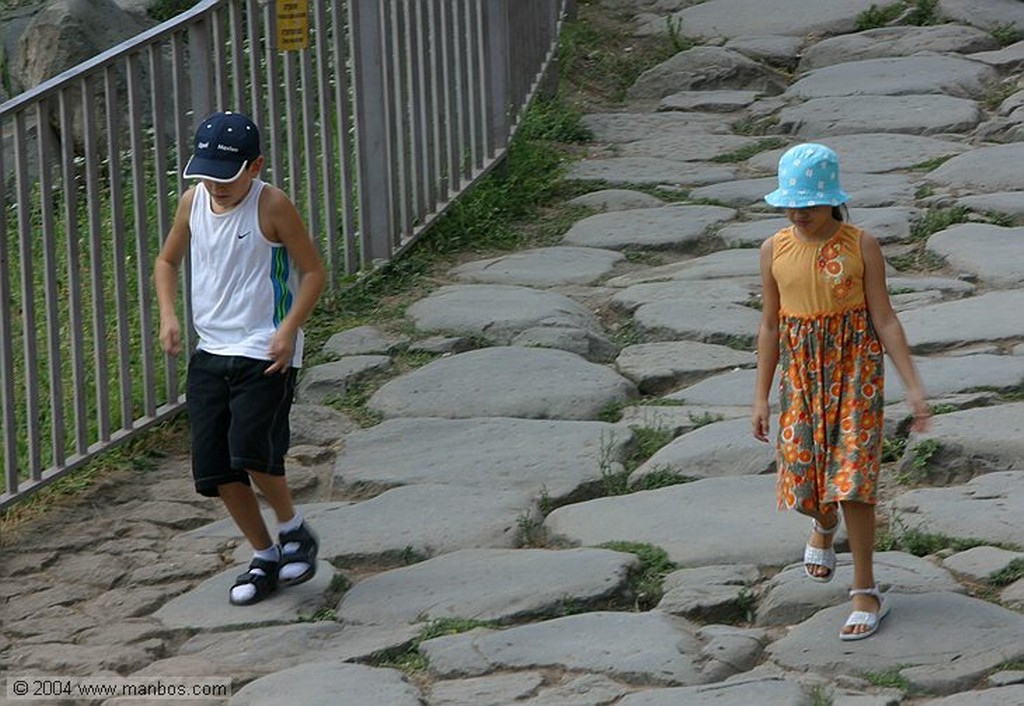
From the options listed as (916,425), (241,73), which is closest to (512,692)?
(916,425)

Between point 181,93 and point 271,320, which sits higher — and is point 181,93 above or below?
above

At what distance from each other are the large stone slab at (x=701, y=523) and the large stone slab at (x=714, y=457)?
97 mm

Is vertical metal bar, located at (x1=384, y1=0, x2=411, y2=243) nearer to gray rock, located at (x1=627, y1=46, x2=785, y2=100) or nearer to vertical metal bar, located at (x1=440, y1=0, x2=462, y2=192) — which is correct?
vertical metal bar, located at (x1=440, y1=0, x2=462, y2=192)

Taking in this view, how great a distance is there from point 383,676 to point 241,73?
8.80 ft

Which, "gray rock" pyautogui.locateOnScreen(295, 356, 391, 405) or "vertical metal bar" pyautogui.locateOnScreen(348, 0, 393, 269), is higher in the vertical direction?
"vertical metal bar" pyautogui.locateOnScreen(348, 0, 393, 269)

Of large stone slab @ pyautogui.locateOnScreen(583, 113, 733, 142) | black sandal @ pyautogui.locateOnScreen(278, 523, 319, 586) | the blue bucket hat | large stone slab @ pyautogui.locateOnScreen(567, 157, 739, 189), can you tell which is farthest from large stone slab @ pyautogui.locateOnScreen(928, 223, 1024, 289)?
black sandal @ pyautogui.locateOnScreen(278, 523, 319, 586)

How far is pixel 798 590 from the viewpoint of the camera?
4.29 m

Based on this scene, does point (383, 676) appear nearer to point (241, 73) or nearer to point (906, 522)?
point (906, 522)

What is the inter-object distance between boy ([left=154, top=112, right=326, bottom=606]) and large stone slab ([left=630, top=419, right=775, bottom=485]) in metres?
1.06

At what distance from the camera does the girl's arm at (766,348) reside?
423cm

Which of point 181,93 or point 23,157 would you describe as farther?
point 181,93

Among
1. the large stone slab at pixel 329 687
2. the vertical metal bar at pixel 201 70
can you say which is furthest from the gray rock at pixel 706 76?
the large stone slab at pixel 329 687

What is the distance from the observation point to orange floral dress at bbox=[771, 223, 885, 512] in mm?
4113

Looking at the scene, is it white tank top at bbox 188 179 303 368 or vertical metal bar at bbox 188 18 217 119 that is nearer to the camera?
white tank top at bbox 188 179 303 368
